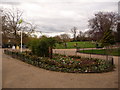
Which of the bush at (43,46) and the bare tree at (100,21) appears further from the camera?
the bare tree at (100,21)

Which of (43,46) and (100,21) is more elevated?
(100,21)

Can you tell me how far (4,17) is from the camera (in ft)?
73.8

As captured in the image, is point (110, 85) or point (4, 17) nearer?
point (110, 85)

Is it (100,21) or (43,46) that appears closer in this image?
(43,46)

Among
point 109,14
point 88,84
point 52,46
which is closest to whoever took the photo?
point 88,84

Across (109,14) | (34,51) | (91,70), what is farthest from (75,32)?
(91,70)

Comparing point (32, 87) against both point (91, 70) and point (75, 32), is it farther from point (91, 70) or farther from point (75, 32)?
point (75, 32)

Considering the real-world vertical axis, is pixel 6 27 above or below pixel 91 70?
above

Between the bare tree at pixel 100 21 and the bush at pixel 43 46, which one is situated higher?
the bare tree at pixel 100 21

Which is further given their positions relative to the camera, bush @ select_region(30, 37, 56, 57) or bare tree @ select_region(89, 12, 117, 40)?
bare tree @ select_region(89, 12, 117, 40)

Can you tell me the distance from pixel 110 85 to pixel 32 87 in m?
3.23

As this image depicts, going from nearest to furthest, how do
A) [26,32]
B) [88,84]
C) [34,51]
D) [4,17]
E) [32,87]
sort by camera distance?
1. [32,87]
2. [88,84]
3. [34,51]
4. [4,17]
5. [26,32]

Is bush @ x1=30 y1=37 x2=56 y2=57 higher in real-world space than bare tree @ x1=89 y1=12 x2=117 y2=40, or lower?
lower

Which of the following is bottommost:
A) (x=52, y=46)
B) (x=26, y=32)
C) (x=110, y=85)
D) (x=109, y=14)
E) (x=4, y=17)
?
(x=110, y=85)
